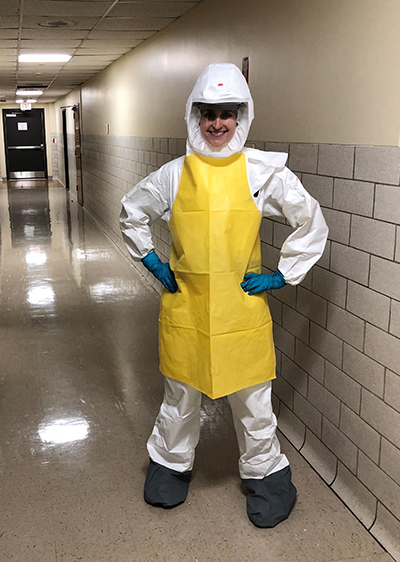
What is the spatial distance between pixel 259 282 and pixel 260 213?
0.25m

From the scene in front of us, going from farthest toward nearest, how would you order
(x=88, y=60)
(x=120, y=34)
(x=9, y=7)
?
(x=88, y=60)
(x=120, y=34)
(x=9, y=7)

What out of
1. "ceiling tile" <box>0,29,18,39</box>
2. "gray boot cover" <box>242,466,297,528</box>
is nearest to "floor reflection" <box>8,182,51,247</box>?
"ceiling tile" <box>0,29,18,39</box>

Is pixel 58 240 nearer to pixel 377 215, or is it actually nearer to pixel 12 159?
pixel 377 215

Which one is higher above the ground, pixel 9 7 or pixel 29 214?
pixel 9 7

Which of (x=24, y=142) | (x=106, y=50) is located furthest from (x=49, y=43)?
(x=24, y=142)

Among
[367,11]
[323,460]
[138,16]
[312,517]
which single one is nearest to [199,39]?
[138,16]

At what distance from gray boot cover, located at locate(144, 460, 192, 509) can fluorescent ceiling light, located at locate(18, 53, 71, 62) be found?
208 inches

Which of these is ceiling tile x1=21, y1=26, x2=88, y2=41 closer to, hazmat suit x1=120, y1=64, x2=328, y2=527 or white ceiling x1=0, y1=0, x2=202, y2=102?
white ceiling x1=0, y1=0, x2=202, y2=102

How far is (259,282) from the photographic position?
2062mm

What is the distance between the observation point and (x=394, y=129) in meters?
1.87

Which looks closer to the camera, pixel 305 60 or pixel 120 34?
pixel 305 60

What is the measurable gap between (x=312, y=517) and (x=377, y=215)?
1179 mm

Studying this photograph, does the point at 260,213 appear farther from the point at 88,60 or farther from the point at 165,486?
the point at 88,60

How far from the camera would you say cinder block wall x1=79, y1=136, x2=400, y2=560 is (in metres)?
1.97
